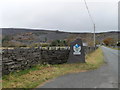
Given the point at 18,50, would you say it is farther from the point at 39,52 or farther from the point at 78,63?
the point at 78,63

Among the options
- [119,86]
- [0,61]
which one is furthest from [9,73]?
[119,86]

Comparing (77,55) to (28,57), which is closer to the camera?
(28,57)

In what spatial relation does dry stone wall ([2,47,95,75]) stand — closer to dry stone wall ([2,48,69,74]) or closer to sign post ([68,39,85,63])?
dry stone wall ([2,48,69,74])

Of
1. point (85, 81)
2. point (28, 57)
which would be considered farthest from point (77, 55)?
point (85, 81)

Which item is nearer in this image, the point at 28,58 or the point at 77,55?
the point at 28,58

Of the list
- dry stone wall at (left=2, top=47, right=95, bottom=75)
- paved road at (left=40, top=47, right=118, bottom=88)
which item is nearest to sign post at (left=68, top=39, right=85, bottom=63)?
dry stone wall at (left=2, top=47, right=95, bottom=75)

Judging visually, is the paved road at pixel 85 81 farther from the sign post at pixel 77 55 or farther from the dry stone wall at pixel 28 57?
the sign post at pixel 77 55

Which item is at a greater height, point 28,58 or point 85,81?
point 28,58

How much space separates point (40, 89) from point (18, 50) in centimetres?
371

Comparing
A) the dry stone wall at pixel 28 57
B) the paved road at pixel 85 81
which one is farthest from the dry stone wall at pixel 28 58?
the paved road at pixel 85 81

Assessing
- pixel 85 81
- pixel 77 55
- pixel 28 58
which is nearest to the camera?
pixel 85 81

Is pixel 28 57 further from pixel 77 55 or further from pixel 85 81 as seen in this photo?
pixel 77 55

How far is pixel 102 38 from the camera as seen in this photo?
188875 mm

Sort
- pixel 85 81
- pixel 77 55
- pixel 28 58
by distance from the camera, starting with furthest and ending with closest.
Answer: pixel 77 55, pixel 28 58, pixel 85 81
